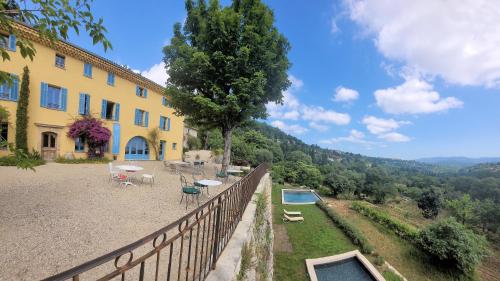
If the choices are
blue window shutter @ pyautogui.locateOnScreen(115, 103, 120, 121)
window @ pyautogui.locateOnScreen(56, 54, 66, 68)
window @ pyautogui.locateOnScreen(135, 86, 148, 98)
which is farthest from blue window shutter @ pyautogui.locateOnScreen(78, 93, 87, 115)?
window @ pyautogui.locateOnScreen(135, 86, 148, 98)

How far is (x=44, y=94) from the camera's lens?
13680 millimetres

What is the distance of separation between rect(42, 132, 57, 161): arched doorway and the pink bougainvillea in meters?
0.87

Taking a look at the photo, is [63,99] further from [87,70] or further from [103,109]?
[87,70]

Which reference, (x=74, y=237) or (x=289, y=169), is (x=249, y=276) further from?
(x=289, y=169)

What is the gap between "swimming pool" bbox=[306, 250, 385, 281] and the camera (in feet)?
32.9

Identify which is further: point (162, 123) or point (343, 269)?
point (162, 123)

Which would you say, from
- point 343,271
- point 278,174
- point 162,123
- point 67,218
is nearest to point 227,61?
point 67,218

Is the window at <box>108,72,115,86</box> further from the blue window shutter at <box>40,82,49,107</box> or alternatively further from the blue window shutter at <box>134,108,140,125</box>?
the blue window shutter at <box>40,82,49,107</box>

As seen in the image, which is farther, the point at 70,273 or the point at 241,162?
the point at 241,162

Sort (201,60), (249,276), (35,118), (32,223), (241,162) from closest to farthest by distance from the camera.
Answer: (249,276)
(32,223)
(201,60)
(35,118)
(241,162)

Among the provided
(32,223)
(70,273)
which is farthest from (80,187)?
(70,273)

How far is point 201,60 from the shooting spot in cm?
1012

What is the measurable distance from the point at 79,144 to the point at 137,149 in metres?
4.95

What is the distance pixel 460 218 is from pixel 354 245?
79.1 feet
